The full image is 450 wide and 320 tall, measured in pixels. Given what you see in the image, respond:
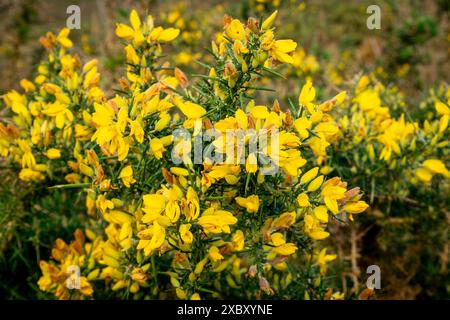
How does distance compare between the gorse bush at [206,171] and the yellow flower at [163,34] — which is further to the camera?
the yellow flower at [163,34]

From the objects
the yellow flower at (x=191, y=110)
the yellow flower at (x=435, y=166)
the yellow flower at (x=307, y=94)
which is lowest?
the yellow flower at (x=435, y=166)

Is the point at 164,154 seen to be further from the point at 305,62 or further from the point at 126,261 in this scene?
the point at 305,62

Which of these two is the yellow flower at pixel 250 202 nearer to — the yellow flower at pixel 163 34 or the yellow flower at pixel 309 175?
the yellow flower at pixel 309 175

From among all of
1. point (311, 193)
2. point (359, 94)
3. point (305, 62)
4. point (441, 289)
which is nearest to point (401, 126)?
point (359, 94)

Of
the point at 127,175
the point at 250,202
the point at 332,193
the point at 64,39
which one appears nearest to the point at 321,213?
the point at 332,193

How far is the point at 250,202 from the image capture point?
113 centimetres

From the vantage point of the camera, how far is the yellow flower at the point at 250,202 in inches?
44.1

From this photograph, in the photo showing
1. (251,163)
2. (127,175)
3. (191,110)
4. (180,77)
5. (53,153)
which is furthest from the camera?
(53,153)

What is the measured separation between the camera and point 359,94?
74.6 inches

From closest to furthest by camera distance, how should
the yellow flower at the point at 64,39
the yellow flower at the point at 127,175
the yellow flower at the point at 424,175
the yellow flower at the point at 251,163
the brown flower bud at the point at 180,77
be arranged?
the yellow flower at the point at 251,163
the yellow flower at the point at 127,175
the brown flower bud at the point at 180,77
the yellow flower at the point at 424,175
the yellow flower at the point at 64,39

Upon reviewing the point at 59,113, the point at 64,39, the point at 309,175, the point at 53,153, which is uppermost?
the point at 64,39

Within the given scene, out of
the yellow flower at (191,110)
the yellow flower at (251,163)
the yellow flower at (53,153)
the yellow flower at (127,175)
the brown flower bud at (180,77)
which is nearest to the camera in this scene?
the yellow flower at (251,163)

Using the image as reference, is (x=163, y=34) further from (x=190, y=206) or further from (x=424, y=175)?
(x=424, y=175)

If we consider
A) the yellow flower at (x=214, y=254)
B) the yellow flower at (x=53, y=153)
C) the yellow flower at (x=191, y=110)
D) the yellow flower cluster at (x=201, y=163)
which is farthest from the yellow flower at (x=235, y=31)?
the yellow flower at (x=53, y=153)
